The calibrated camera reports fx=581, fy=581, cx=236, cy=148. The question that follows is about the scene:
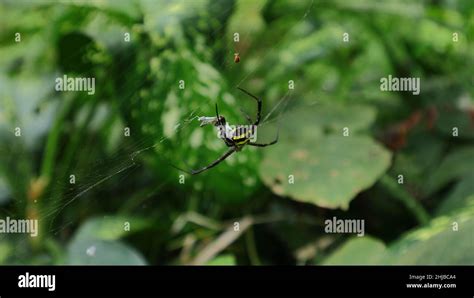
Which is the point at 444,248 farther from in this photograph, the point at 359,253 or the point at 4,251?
the point at 4,251

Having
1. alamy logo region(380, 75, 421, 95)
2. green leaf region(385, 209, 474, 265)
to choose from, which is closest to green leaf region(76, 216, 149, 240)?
green leaf region(385, 209, 474, 265)

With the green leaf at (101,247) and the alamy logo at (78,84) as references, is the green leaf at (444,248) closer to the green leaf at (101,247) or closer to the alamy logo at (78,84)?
the green leaf at (101,247)

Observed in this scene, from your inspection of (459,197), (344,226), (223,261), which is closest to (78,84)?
(223,261)

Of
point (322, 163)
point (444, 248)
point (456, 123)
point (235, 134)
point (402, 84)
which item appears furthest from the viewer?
point (402, 84)

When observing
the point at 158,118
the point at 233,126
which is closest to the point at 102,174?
the point at 158,118

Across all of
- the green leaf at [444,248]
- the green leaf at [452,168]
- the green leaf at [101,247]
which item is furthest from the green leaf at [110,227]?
the green leaf at [452,168]

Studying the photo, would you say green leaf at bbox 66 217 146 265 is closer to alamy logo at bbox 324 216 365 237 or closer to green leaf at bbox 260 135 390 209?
green leaf at bbox 260 135 390 209

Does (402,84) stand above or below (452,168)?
above
